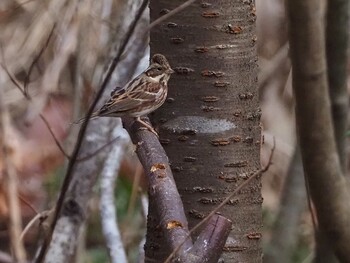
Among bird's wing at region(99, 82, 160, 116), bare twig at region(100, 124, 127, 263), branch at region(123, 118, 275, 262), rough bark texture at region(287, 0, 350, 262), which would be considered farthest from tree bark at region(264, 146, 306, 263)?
rough bark texture at region(287, 0, 350, 262)

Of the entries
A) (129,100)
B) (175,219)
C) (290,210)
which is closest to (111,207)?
(290,210)

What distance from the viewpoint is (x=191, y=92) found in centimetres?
207

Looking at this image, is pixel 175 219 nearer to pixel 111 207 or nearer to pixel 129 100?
pixel 129 100

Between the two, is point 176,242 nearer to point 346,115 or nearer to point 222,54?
point 346,115

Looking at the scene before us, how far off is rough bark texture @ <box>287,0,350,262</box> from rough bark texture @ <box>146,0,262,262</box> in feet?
2.02

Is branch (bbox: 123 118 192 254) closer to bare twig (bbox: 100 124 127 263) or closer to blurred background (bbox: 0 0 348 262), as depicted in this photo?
bare twig (bbox: 100 124 127 263)

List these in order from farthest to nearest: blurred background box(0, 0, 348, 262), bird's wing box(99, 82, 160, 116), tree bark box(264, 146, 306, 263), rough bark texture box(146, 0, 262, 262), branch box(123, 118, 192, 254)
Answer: blurred background box(0, 0, 348, 262) < tree bark box(264, 146, 306, 263) < bird's wing box(99, 82, 160, 116) < rough bark texture box(146, 0, 262, 262) < branch box(123, 118, 192, 254)

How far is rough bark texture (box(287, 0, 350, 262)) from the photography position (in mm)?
→ 1326

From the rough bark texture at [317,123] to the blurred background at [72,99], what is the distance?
235 centimetres

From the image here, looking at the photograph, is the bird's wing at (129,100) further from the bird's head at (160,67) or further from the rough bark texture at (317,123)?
the rough bark texture at (317,123)

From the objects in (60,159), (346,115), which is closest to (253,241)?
(346,115)

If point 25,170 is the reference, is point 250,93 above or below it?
above

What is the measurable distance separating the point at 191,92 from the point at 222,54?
110mm

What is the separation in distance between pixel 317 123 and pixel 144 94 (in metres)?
1.11
